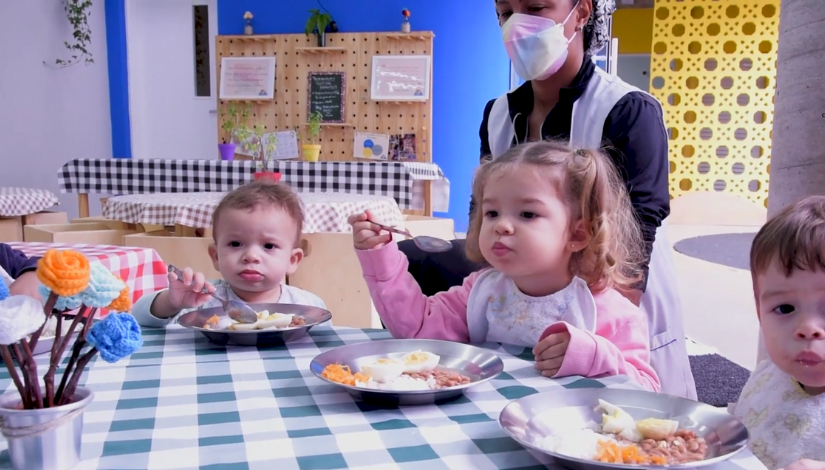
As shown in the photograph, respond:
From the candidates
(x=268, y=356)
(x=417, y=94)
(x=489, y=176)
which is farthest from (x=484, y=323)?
(x=417, y=94)

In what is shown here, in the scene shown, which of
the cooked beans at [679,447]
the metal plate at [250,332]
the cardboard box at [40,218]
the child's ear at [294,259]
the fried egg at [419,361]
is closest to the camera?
the cooked beans at [679,447]

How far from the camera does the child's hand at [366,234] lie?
1208mm

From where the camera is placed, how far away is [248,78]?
7.29 metres

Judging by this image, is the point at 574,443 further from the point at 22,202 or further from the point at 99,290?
the point at 22,202

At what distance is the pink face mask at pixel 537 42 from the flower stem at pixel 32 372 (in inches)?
55.7

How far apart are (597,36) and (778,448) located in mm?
1119

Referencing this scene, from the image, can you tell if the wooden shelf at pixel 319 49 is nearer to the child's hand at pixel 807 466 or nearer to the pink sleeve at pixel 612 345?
the pink sleeve at pixel 612 345

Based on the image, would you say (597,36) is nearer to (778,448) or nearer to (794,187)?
(794,187)

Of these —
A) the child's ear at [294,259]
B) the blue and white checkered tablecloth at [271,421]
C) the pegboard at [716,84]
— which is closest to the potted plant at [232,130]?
the child's ear at [294,259]

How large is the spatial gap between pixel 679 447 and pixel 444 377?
0.31 meters

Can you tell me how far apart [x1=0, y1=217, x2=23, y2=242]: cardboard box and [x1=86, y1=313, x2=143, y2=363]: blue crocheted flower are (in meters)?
4.25

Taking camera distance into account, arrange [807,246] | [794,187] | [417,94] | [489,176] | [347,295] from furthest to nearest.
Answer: [417,94], [347,295], [794,187], [489,176], [807,246]

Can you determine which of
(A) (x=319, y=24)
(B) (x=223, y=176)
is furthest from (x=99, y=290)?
(A) (x=319, y=24)

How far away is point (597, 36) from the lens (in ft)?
5.68
